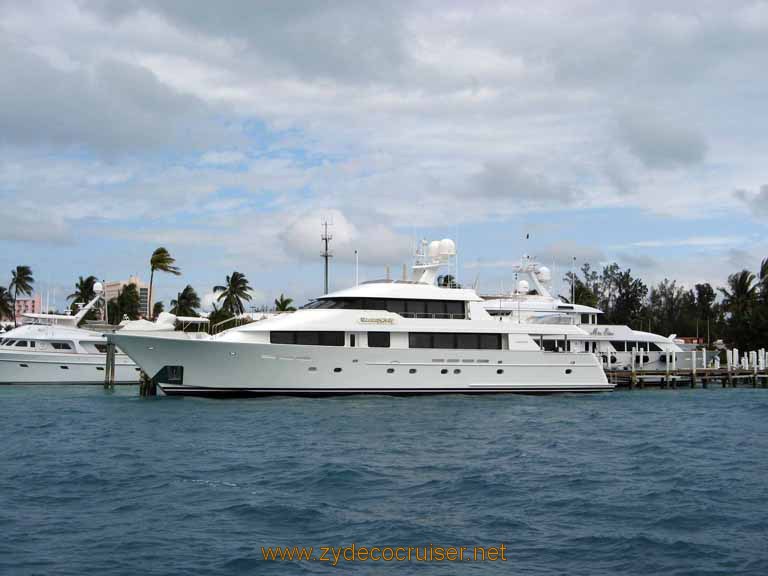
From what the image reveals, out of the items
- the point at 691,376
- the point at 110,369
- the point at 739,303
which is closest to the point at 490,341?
the point at 691,376

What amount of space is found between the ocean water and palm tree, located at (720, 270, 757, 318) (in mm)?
38928

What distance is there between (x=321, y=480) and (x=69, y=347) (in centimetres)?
3009

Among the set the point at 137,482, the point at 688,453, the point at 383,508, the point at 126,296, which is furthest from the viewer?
the point at 126,296

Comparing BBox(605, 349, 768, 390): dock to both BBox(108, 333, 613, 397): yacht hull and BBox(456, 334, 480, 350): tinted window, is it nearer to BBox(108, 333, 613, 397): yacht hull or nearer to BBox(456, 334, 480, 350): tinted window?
BBox(456, 334, 480, 350): tinted window

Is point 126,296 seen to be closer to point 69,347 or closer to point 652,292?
point 69,347

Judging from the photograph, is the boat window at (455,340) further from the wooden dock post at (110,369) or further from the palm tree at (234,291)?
the palm tree at (234,291)

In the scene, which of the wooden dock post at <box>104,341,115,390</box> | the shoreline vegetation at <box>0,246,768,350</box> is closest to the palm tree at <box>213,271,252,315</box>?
the shoreline vegetation at <box>0,246,768,350</box>

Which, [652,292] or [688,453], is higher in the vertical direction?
[652,292]

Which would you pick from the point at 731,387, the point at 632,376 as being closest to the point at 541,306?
the point at 632,376

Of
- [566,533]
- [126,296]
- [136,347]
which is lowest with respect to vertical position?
[566,533]

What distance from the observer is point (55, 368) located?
3944cm

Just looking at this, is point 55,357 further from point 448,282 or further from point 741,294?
point 741,294

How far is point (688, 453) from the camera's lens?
57.4 feet

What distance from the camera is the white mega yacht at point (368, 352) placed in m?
27.6
